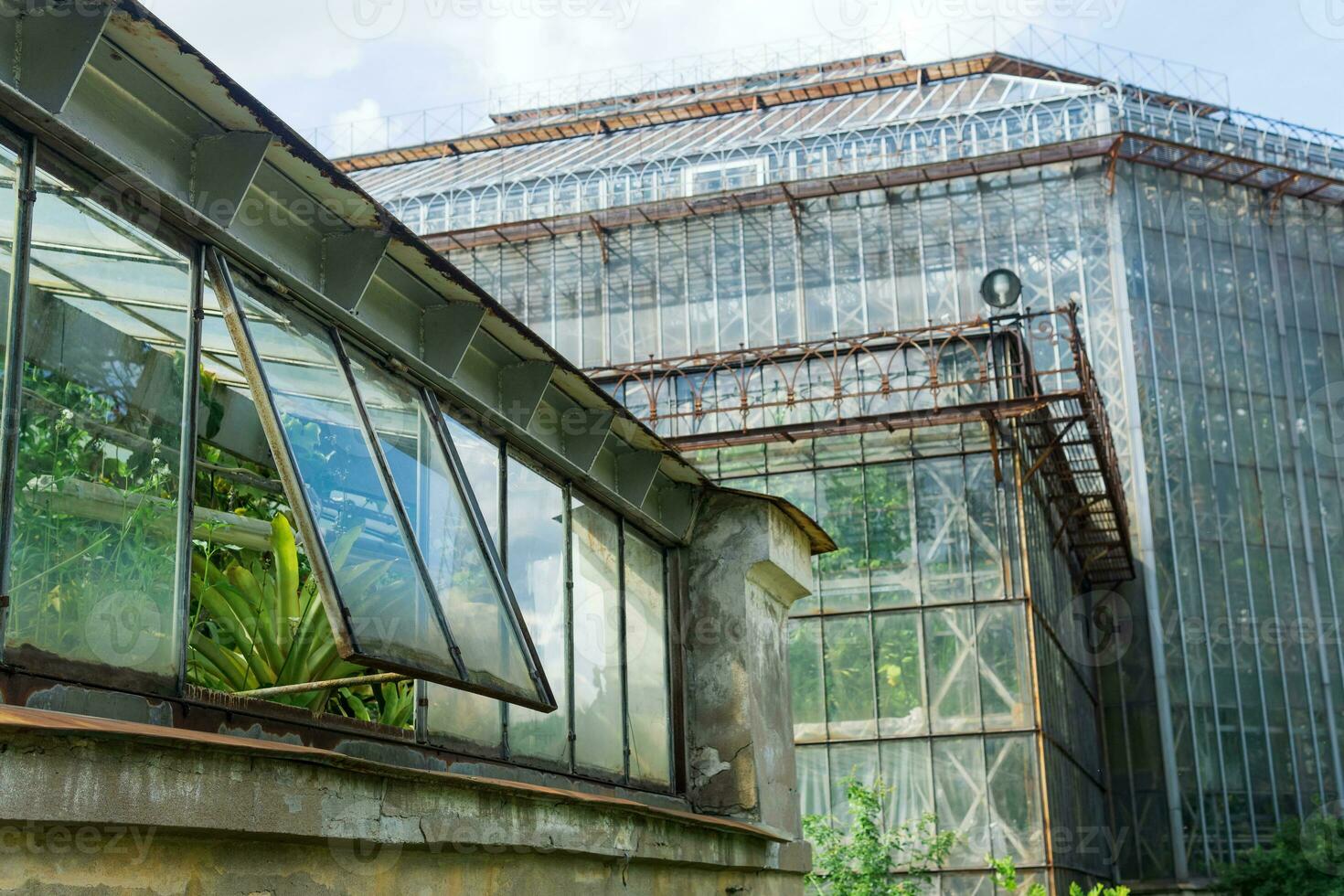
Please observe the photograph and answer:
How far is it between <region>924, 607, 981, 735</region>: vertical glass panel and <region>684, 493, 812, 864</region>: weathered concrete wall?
421 inches

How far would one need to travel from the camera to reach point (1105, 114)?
32.2m

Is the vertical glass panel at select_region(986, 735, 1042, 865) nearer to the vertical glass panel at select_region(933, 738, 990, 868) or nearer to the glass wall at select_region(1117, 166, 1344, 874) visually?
the vertical glass panel at select_region(933, 738, 990, 868)

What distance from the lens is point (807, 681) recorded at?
21594 mm

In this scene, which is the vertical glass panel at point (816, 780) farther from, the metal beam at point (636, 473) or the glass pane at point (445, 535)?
the glass pane at point (445, 535)

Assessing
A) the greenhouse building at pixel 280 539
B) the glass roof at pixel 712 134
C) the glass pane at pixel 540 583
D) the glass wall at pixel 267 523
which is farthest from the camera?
the glass roof at pixel 712 134

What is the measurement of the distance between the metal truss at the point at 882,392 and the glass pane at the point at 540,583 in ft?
41.3

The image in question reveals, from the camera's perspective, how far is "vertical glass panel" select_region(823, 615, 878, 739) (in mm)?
21328

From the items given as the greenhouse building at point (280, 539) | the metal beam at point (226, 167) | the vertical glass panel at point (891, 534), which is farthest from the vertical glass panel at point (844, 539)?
the metal beam at point (226, 167)

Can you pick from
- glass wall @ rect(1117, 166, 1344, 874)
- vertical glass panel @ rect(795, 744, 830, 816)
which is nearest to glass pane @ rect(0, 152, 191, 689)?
vertical glass panel @ rect(795, 744, 830, 816)

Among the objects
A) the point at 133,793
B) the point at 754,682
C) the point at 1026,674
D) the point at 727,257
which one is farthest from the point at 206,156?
the point at 727,257

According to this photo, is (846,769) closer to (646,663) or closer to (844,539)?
(844,539)

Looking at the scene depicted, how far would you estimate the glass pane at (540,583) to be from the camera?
318 inches

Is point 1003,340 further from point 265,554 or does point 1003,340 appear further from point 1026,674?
point 265,554

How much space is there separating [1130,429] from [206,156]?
28150mm
